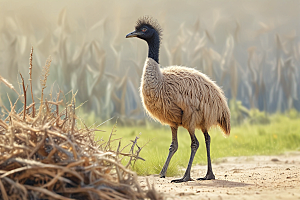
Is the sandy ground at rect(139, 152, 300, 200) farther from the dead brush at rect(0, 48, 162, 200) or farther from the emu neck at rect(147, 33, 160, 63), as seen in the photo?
the emu neck at rect(147, 33, 160, 63)

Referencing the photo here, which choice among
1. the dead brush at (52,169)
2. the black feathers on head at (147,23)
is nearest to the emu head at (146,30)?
the black feathers on head at (147,23)

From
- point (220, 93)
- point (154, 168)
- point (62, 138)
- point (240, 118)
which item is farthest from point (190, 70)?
point (240, 118)

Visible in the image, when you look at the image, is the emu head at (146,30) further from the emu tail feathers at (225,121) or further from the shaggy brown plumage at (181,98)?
the emu tail feathers at (225,121)

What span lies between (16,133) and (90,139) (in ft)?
2.07

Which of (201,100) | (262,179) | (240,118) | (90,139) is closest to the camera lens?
A: (90,139)

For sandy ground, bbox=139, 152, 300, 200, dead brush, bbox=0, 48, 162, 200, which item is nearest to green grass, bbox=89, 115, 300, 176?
sandy ground, bbox=139, 152, 300, 200

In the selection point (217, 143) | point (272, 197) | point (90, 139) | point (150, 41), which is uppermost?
point (150, 41)

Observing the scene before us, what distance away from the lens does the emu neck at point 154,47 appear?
5.70m

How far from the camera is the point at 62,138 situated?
2.80 m

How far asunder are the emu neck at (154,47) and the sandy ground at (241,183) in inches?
76.4

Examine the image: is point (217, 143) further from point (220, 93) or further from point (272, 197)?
point (272, 197)

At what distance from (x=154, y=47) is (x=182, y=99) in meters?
1.09

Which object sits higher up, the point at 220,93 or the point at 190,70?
the point at 190,70

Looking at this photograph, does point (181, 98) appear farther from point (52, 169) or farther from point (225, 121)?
point (52, 169)
